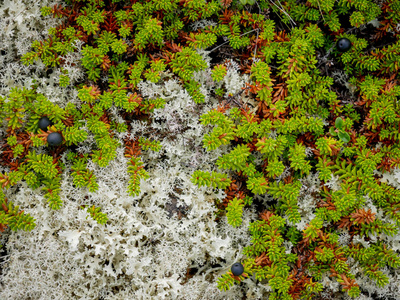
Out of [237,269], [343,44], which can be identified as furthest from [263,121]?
[237,269]

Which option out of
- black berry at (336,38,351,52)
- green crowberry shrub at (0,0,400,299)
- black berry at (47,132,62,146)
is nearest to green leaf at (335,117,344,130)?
green crowberry shrub at (0,0,400,299)

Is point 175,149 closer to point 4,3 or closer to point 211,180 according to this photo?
point 211,180

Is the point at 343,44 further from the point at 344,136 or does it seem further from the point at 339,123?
the point at 344,136

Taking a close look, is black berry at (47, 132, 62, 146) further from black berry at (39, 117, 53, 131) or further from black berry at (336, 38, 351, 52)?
black berry at (336, 38, 351, 52)

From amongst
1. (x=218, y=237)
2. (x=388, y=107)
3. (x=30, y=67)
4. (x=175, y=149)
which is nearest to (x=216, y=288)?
(x=218, y=237)

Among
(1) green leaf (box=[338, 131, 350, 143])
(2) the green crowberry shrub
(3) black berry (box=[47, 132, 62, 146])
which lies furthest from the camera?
(1) green leaf (box=[338, 131, 350, 143])

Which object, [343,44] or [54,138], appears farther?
[343,44]

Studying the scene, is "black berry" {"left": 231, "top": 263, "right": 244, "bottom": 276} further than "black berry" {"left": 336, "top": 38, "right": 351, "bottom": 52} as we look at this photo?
No

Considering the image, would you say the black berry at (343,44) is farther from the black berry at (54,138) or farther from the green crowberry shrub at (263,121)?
the black berry at (54,138)

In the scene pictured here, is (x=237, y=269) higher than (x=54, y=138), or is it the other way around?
(x=54, y=138)
